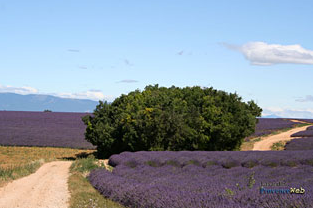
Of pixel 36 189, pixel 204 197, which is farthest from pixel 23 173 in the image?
pixel 204 197

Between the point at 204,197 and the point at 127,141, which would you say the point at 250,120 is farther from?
the point at 204,197

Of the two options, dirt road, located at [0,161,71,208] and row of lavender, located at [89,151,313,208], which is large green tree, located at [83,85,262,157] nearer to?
row of lavender, located at [89,151,313,208]

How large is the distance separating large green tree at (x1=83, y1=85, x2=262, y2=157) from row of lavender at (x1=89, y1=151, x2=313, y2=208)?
29.0 ft

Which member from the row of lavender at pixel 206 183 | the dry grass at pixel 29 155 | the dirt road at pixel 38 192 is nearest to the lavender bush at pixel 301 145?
the row of lavender at pixel 206 183

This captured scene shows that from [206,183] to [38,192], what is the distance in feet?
21.5

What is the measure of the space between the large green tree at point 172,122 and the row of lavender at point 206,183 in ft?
29.0

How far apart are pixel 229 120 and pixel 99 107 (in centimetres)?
1250

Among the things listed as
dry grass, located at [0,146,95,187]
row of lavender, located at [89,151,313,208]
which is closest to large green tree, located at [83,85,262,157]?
dry grass, located at [0,146,95,187]

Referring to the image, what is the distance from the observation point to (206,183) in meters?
14.5

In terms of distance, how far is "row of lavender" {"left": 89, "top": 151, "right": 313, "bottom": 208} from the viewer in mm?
10234

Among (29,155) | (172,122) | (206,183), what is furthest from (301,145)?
(206,183)

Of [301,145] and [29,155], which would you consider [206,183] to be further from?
[29,155]

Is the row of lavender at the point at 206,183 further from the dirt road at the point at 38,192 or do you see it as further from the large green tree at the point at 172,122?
the large green tree at the point at 172,122

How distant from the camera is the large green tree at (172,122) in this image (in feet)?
121
